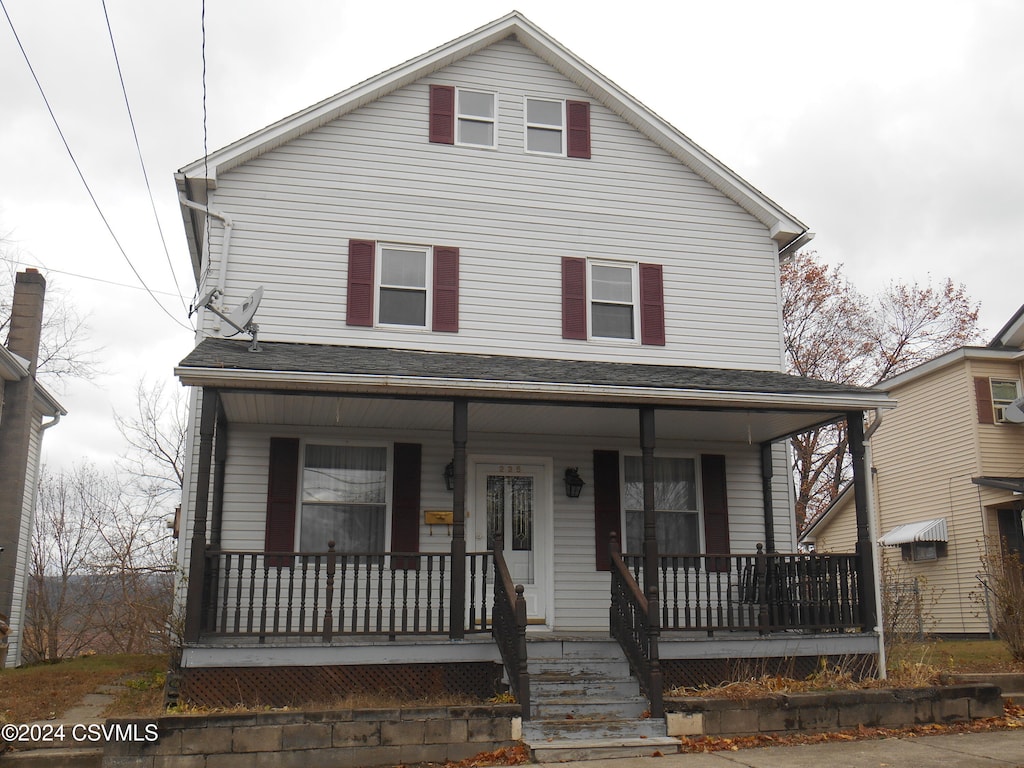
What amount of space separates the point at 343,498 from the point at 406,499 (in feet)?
2.51

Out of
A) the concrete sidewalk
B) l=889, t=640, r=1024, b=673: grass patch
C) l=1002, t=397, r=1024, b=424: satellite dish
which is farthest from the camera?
l=1002, t=397, r=1024, b=424: satellite dish

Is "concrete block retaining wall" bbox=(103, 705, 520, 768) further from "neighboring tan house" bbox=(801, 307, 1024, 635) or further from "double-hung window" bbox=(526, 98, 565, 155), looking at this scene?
"neighboring tan house" bbox=(801, 307, 1024, 635)

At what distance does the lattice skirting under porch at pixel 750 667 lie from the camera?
998cm

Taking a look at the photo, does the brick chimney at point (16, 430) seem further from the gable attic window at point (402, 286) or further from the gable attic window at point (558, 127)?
the gable attic window at point (558, 127)

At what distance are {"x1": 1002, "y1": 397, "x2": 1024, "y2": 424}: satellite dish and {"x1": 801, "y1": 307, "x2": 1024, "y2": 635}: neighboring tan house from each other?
19mm

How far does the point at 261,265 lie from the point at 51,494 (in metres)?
19.8

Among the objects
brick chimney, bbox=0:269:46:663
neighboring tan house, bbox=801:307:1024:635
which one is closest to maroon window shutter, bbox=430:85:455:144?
brick chimney, bbox=0:269:46:663

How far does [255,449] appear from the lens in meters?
11.4

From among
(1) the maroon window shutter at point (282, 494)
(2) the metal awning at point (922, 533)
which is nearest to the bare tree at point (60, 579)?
(1) the maroon window shutter at point (282, 494)

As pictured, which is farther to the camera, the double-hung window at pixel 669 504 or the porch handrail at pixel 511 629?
the double-hung window at pixel 669 504

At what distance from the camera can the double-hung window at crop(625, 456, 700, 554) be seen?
40.6 ft

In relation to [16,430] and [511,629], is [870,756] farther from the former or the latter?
[16,430]

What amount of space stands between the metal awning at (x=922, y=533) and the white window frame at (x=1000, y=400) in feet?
7.86

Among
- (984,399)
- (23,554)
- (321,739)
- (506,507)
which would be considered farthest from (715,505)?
(23,554)
